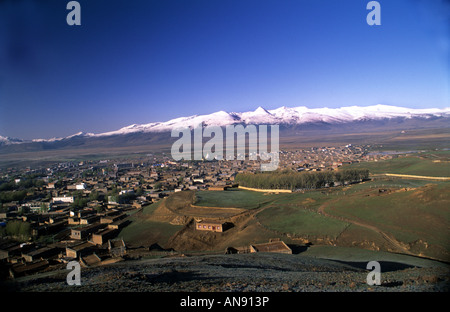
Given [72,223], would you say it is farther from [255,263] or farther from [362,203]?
[362,203]

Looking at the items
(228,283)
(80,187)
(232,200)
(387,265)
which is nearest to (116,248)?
(228,283)

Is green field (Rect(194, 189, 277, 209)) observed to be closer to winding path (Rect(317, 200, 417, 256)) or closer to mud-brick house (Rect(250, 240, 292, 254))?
winding path (Rect(317, 200, 417, 256))

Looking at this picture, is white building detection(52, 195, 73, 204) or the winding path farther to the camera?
white building detection(52, 195, 73, 204)

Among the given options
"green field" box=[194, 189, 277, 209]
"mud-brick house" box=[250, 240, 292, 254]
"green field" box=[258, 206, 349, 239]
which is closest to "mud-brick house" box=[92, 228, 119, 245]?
"green field" box=[194, 189, 277, 209]

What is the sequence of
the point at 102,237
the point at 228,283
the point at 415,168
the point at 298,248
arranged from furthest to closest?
1. the point at 415,168
2. the point at 102,237
3. the point at 298,248
4. the point at 228,283

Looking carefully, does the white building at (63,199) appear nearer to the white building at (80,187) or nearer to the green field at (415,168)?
the white building at (80,187)

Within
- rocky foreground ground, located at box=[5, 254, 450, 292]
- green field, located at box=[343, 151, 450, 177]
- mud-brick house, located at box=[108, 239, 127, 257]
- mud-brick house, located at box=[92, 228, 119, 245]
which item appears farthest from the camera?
green field, located at box=[343, 151, 450, 177]

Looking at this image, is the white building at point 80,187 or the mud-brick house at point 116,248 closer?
the mud-brick house at point 116,248

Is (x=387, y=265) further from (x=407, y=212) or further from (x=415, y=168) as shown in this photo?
(x=415, y=168)

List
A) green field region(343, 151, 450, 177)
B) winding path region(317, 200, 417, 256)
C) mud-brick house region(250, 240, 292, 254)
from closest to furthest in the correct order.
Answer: winding path region(317, 200, 417, 256)
mud-brick house region(250, 240, 292, 254)
green field region(343, 151, 450, 177)

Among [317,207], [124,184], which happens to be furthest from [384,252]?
[124,184]

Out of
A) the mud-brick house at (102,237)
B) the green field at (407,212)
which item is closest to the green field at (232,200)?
the green field at (407,212)
